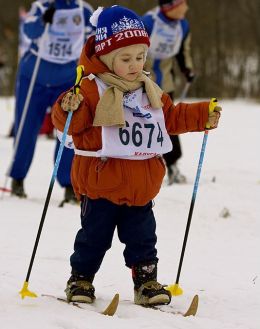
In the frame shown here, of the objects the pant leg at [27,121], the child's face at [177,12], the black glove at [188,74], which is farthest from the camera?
the black glove at [188,74]

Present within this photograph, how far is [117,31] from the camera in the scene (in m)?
3.60

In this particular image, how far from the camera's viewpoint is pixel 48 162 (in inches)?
379

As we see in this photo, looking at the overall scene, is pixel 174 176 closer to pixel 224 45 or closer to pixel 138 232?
pixel 138 232

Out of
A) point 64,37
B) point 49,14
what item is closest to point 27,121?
point 64,37

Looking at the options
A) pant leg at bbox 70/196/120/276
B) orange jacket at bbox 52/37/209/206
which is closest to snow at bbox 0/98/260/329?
pant leg at bbox 70/196/120/276

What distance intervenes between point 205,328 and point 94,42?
142cm

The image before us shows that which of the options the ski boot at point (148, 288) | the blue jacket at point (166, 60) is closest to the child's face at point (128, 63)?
the ski boot at point (148, 288)

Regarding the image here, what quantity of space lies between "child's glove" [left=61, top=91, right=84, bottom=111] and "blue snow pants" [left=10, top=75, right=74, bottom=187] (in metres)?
2.95

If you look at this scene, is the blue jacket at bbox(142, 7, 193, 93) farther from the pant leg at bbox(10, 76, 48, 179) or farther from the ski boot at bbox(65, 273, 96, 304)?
the ski boot at bbox(65, 273, 96, 304)

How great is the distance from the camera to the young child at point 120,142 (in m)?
3.57

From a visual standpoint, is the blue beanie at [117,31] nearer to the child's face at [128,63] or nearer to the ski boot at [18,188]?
the child's face at [128,63]

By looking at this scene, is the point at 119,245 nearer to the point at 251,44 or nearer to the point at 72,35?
the point at 72,35

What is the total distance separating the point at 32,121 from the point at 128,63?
320 cm

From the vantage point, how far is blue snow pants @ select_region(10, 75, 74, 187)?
6.54 meters
